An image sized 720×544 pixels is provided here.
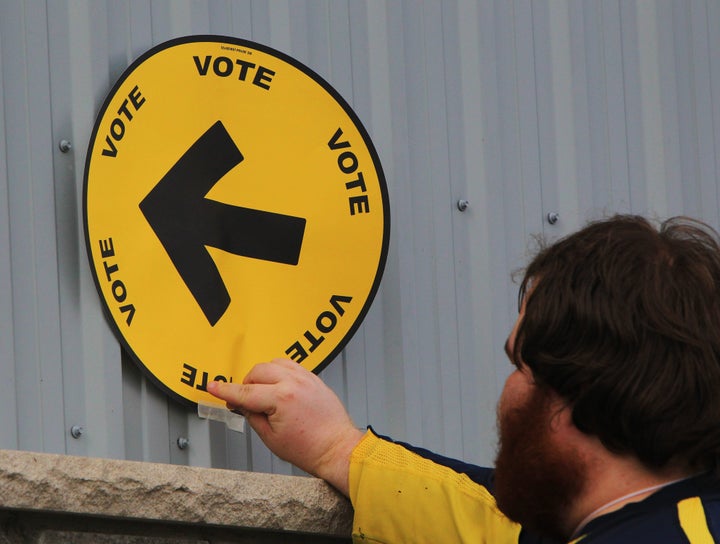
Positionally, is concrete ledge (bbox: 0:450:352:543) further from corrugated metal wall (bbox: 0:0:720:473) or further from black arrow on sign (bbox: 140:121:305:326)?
black arrow on sign (bbox: 140:121:305:326)

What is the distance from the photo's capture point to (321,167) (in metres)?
3.87

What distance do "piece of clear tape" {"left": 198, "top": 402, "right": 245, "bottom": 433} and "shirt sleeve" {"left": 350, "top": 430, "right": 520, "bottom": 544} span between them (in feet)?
1.04

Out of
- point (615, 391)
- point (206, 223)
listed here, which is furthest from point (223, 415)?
point (615, 391)

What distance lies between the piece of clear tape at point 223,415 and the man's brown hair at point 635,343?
2.52ft

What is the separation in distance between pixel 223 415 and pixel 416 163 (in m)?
0.94

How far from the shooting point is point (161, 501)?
126 inches

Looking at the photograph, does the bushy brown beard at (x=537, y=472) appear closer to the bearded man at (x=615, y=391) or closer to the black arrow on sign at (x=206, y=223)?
the bearded man at (x=615, y=391)

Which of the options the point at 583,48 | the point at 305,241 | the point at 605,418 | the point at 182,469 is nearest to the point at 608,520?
the point at 605,418

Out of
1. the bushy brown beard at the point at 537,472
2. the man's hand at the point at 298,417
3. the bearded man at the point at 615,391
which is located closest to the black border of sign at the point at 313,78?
Answer: the man's hand at the point at 298,417

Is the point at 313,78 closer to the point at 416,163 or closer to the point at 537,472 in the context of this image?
the point at 416,163

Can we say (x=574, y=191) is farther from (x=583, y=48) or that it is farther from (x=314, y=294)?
(x=314, y=294)

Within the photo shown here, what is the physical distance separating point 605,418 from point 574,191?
4.81 feet

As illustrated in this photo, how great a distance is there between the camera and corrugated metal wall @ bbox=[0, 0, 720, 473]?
3502 mm

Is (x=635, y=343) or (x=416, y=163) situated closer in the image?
(x=635, y=343)
